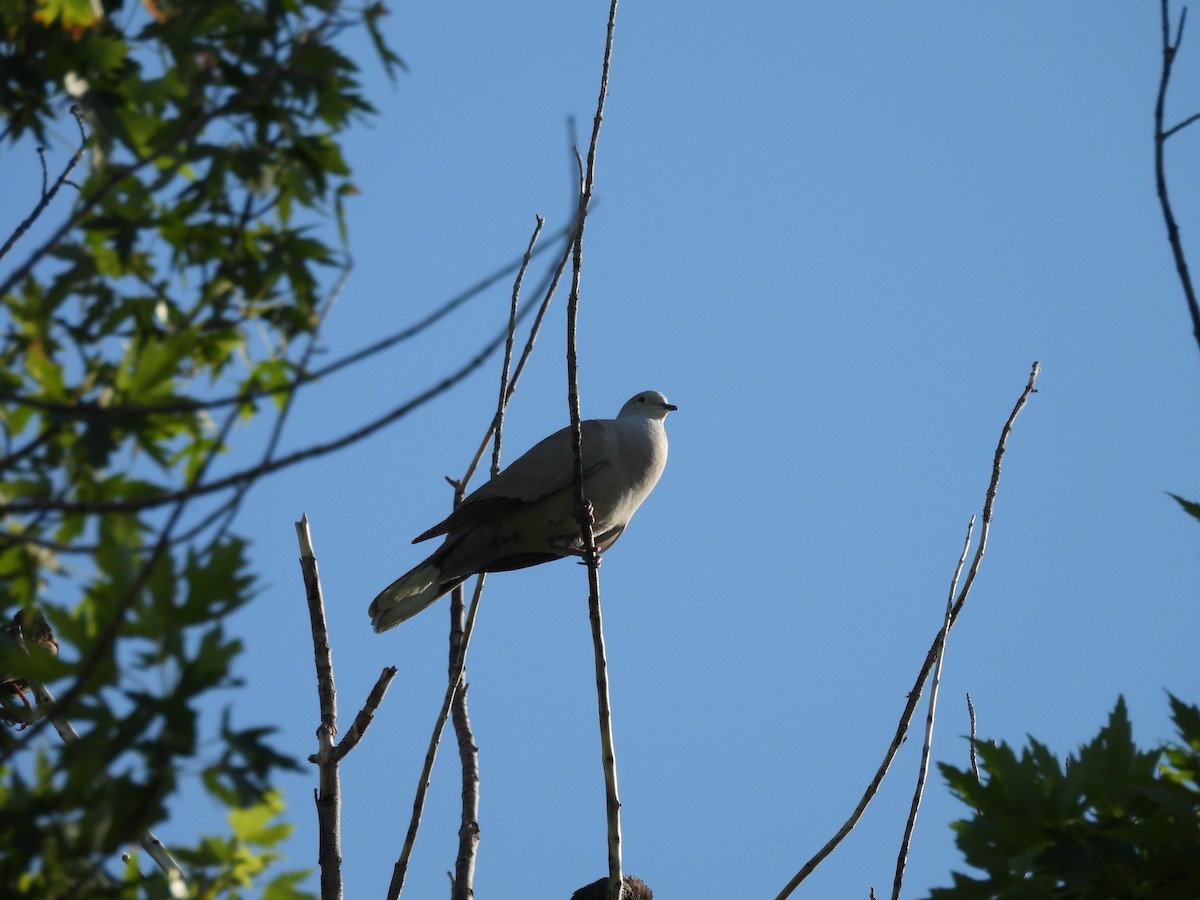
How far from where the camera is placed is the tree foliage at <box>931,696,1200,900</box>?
7.93 feet

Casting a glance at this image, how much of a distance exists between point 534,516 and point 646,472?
0.74 m

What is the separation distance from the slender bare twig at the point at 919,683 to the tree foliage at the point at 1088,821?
41 centimetres

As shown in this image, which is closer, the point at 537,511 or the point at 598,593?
the point at 598,593

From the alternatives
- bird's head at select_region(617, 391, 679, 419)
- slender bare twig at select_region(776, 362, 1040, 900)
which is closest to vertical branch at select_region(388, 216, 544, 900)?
slender bare twig at select_region(776, 362, 1040, 900)

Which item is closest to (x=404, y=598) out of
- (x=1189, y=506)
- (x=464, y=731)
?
(x=464, y=731)

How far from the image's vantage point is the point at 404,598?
236 inches

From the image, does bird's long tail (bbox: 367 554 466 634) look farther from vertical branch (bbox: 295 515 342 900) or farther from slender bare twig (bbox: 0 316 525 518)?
slender bare twig (bbox: 0 316 525 518)

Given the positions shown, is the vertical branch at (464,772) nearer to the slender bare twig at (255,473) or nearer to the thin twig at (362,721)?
the thin twig at (362,721)

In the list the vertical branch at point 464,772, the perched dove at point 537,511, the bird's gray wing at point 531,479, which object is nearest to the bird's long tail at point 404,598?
the perched dove at point 537,511

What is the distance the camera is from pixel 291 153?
2371mm

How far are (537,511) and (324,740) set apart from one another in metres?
2.62

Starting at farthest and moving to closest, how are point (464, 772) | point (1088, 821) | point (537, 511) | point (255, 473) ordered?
point (537, 511) < point (464, 772) < point (1088, 821) < point (255, 473)

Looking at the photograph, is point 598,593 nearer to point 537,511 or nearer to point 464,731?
point 464,731

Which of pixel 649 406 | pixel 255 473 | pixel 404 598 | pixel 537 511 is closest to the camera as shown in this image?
pixel 255 473
